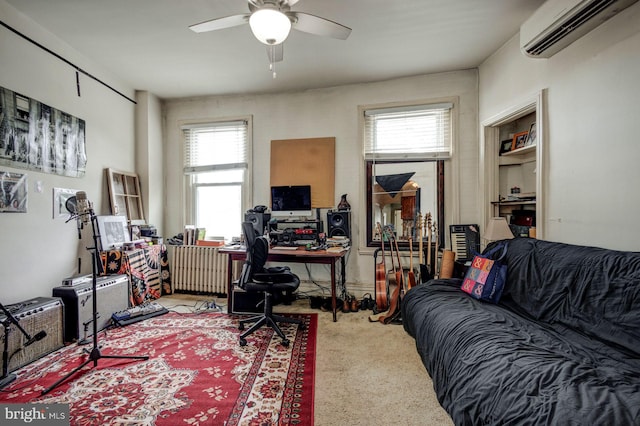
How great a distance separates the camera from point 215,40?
271 centimetres

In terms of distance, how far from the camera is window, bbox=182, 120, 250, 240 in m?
3.96

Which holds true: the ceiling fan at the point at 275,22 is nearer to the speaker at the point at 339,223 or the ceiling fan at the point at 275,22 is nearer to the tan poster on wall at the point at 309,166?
the tan poster on wall at the point at 309,166

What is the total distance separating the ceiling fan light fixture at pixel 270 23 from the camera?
163 cm

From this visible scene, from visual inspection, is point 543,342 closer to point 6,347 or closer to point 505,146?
point 505,146

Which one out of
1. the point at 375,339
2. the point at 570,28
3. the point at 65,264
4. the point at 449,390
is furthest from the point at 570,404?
the point at 65,264

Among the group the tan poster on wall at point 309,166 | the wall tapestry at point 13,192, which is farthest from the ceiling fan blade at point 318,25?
the wall tapestry at point 13,192

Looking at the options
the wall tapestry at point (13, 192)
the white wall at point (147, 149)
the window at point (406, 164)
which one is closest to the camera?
the wall tapestry at point (13, 192)

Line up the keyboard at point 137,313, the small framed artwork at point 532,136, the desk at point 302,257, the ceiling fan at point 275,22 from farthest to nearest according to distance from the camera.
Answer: the desk at point 302,257
the keyboard at point 137,313
the small framed artwork at point 532,136
the ceiling fan at point 275,22

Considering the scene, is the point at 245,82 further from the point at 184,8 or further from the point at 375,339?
the point at 375,339

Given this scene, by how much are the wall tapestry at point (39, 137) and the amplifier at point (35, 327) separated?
1205 millimetres

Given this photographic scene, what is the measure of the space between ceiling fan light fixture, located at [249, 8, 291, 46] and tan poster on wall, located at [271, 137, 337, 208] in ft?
6.43

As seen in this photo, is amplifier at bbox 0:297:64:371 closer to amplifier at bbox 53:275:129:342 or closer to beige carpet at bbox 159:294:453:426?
amplifier at bbox 53:275:129:342

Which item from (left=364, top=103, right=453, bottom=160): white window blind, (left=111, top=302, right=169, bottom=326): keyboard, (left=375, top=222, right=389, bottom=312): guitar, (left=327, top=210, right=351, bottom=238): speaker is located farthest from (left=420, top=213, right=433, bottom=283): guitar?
(left=111, top=302, right=169, bottom=326): keyboard

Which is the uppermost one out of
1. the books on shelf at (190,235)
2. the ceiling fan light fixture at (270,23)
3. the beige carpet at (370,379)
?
the ceiling fan light fixture at (270,23)
